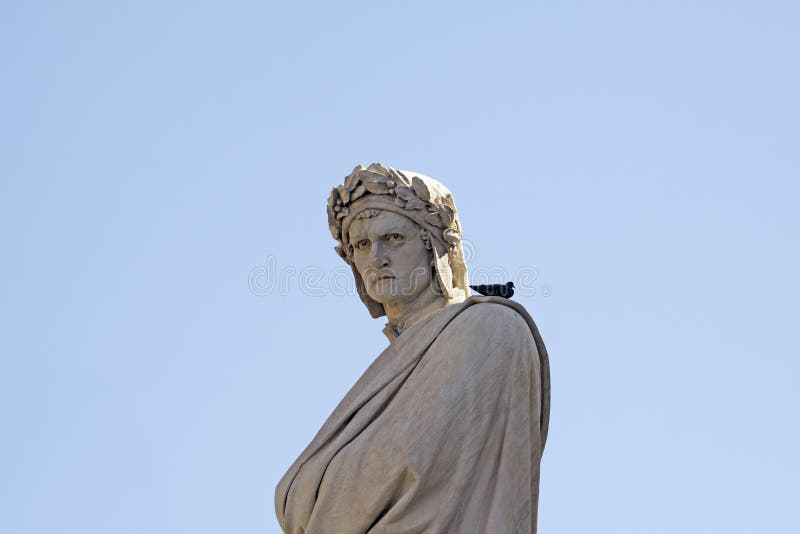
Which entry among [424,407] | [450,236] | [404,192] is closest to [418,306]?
[450,236]

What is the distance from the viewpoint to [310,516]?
486 inches

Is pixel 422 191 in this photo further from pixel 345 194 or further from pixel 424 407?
pixel 424 407

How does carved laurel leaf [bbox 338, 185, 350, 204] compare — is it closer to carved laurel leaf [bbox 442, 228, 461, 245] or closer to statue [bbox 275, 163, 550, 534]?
statue [bbox 275, 163, 550, 534]

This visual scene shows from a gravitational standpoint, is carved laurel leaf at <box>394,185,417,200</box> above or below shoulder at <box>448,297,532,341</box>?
above

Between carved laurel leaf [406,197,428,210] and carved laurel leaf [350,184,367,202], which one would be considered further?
carved laurel leaf [350,184,367,202]

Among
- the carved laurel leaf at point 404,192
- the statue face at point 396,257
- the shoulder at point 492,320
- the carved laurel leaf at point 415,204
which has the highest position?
the carved laurel leaf at point 404,192

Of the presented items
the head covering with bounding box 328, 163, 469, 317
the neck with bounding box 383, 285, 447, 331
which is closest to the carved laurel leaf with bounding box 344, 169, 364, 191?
the head covering with bounding box 328, 163, 469, 317

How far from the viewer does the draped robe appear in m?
12.1

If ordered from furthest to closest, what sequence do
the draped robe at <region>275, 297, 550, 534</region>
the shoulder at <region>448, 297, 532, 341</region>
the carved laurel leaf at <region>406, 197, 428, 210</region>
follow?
the carved laurel leaf at <region>406, 197, 428, 210</region>
the shoulder at <region>448, 297, 532, 341</region>
the draped robe at <region>275, 297, 550, 534</region>

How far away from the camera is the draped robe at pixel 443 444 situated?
1209 centimetres

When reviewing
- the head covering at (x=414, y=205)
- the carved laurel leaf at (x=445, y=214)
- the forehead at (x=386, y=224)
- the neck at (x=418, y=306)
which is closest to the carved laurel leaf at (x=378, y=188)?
the head covering at (x=414, y=205)

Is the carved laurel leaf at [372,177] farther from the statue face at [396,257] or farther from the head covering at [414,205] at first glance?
the statue face at [396,257]

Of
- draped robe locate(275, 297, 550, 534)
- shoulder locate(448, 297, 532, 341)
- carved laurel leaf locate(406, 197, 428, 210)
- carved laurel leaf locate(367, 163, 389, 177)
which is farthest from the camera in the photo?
carved laurel leaf locate(367, 163, 389, 177)

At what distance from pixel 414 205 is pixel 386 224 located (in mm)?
218
